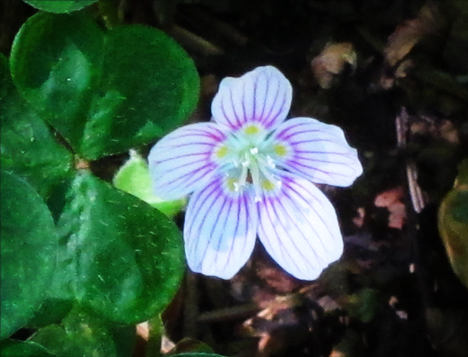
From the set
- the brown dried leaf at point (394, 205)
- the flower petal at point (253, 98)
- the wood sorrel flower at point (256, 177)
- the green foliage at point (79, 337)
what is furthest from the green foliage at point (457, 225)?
the green foliage at point (79, 337)

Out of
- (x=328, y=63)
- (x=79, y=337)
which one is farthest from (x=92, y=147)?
Answer: (x=328, y=63)

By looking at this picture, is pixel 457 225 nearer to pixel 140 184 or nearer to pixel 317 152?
pixel 317 152

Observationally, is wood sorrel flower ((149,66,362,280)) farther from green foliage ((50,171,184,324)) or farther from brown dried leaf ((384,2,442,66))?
brown dried leaf ((384,2,442,66))

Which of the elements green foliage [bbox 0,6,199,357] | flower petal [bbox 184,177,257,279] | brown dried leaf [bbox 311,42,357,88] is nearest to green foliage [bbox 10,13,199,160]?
green foliage [bbox 0,6,199,357]

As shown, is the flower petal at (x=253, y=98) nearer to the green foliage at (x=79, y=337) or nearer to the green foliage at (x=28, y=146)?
the green foliage at (x=28, y=146)

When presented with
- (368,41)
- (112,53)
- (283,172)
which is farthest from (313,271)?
(368,41)

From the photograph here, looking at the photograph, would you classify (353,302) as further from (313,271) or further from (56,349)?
(56,349)
